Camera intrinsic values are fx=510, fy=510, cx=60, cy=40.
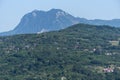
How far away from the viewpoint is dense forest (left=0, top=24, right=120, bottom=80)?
13200cm

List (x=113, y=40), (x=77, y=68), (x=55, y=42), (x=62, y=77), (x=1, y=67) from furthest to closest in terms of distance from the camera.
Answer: (x=113, y=40)
(x=55, y=42)
(x=1, y=67)
(x=77, y=68)
(x=62, y=77)

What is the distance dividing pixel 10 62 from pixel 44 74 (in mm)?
24708

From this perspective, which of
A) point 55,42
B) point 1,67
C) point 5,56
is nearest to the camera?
point 1,67

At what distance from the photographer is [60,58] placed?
152m

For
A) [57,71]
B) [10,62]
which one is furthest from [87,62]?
[10,62]

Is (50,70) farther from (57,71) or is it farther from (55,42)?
(55,42)

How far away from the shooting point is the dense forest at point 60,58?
132m

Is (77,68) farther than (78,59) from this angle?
No

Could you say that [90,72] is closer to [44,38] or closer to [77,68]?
[77,68]

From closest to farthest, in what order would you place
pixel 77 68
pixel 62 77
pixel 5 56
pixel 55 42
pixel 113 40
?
pixel 62 77 → pixel 77 68 → pixel 5 56 → pixel 55 42 → pixel 113 40

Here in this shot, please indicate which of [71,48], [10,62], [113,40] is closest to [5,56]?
[10,62]

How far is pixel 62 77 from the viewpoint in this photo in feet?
422

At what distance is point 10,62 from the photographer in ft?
510

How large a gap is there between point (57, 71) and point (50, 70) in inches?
149
